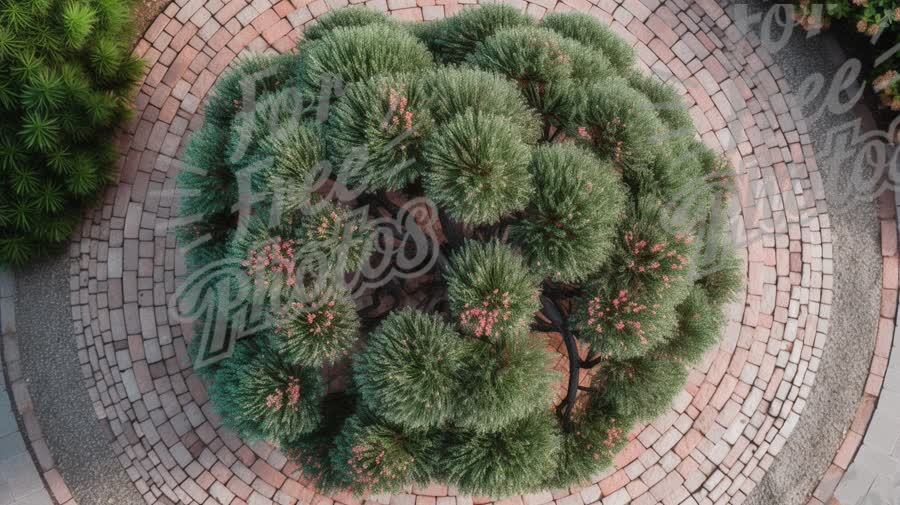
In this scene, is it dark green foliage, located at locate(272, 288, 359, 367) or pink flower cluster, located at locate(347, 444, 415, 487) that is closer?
dark green foliage, located at locate(272, 288, 359, 367)

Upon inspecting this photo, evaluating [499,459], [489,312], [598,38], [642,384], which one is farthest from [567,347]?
[598,38]

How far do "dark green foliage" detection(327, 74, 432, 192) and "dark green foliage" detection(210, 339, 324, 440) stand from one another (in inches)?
55.8

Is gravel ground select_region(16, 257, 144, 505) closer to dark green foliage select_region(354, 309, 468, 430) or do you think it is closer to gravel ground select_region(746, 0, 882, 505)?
dark green foliage select_region(354, 309, 468, 430)

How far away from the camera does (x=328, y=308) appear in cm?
367

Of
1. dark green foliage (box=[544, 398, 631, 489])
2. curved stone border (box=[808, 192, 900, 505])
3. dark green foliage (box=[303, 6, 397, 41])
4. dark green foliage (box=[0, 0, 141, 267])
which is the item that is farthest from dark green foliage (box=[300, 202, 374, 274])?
curved stone border (box=[808, 192, 900, 505])

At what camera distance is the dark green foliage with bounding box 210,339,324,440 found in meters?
3.77

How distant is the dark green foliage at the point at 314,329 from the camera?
359cm

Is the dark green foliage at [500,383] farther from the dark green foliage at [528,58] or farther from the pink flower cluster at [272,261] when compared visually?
the dark green foliage at [528,58]

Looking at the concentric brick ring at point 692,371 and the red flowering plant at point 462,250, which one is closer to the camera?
the red flowering plant at point 462,250

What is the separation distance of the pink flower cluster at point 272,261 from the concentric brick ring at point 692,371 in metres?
2.81

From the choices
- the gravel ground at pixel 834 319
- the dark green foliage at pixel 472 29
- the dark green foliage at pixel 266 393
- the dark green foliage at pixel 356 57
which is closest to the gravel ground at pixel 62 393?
the dark green foliage at pixel 266 393

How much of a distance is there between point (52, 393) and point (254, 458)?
2220 mm

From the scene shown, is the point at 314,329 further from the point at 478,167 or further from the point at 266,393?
the point at 478,167

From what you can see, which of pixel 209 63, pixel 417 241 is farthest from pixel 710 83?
pixel 209 63
